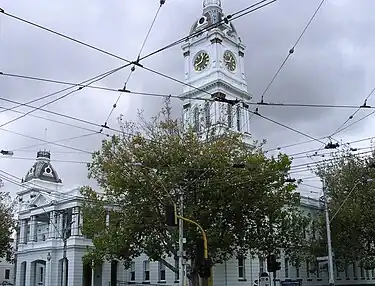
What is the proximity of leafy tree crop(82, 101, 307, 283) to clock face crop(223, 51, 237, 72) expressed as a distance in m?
29.9

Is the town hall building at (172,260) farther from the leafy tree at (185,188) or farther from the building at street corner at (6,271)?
the building at street corner at (6,271)

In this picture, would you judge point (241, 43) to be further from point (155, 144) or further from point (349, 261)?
point (155, 144)

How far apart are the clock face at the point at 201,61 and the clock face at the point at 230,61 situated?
7.17 ft

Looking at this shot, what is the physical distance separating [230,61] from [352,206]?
2733 cm

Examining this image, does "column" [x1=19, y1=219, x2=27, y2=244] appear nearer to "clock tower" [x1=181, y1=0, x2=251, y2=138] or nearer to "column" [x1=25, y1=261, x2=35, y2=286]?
"column" [x1=25, y1=261, x2=35, y2=286]

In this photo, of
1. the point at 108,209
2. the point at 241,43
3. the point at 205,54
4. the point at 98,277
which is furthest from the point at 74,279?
the point at 241,43

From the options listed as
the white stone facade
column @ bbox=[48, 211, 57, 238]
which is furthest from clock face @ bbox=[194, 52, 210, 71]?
column @ bbox=[48, 211, 57, 238]

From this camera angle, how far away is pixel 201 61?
6334cm

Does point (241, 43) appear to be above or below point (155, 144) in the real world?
above

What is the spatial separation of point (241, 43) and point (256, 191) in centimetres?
3708

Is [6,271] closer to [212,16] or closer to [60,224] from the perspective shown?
[60,224]

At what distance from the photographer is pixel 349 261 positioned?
4684 centimetres

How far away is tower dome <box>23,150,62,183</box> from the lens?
7144 centimetres

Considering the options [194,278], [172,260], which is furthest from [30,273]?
[194,278]
